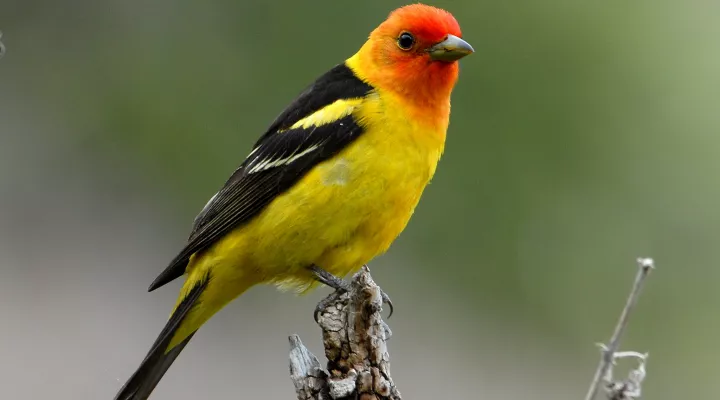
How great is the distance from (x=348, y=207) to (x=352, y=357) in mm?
692

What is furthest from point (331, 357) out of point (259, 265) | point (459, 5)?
point (459, 5)

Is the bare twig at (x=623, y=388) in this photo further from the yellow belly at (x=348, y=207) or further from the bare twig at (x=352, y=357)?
the yellow belly at (x=348, y=207)

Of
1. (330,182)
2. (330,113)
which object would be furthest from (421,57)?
(330,182)

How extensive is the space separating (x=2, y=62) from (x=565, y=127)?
4.78 metres

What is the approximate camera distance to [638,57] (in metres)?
7.63

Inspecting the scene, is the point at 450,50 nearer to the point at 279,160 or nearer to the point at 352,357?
the point at 279,160

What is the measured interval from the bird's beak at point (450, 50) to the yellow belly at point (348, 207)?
0.34 metres

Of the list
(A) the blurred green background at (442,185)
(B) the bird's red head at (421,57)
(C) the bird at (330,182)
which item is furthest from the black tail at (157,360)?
(A) the blurred green background at (442,185)

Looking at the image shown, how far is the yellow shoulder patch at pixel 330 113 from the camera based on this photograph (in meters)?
4.14

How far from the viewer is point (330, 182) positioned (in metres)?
3.99

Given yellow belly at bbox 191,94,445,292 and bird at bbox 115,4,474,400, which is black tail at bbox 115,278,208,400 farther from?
yellow belly at bbox 191,94,445,292

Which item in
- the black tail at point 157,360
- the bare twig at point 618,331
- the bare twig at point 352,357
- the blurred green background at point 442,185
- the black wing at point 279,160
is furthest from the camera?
the blurred green background at point 442,185

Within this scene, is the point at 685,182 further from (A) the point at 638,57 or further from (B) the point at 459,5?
(B) the point at 459,5

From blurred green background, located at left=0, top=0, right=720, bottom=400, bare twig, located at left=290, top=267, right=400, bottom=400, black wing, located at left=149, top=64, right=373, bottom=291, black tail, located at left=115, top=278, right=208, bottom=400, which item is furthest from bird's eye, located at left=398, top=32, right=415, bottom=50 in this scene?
blurred green background, located at left=0, top=0, right=720, bottom=400
